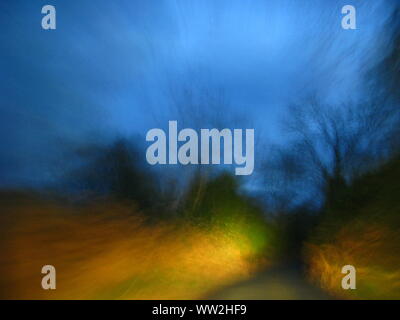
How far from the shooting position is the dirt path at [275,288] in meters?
2.21

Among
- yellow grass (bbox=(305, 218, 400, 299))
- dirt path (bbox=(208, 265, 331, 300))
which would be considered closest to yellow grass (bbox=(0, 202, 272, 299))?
dirt path (bbox=(208, 265, 331, 300))

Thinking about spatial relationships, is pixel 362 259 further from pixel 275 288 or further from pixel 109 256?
pixel 109 256

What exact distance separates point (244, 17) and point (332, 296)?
82.9 inches

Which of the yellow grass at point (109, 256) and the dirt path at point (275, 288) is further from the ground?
the yellow grass at point (109, 256)

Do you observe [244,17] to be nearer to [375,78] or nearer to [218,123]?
[218,123]

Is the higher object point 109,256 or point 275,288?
point 109,256

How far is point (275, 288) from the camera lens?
2209 millimetres

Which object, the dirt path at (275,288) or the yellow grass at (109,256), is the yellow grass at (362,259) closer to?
the dirt path at (275,288)

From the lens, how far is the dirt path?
2205 mm

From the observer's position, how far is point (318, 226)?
86.8 inches

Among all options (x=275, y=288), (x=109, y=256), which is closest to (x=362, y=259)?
(x=275, y=288)

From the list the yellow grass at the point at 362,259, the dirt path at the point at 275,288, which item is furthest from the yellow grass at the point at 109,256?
the yellow grass at the point at 362,259

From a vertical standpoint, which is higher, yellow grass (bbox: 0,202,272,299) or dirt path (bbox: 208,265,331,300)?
yellow grass (bbox: 0,202,272,299)

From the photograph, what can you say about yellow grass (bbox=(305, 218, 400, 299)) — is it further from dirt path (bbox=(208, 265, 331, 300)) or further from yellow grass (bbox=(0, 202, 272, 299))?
yellow grass (bbox=(0, 202, 272, 299))
